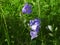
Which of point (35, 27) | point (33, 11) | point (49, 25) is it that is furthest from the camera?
point (33, 11)

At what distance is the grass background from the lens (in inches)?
77.3

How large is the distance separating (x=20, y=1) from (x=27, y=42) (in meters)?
0.47

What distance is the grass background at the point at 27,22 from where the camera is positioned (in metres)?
1.96

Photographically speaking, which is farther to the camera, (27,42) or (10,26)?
(10,26)

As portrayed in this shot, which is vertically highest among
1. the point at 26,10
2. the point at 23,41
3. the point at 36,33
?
the point at 26,10

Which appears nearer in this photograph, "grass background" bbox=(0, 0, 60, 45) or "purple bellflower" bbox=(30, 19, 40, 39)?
"purple bellflower" bbox=(30, 19, 40, 39)

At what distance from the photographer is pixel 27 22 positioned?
2.12 m

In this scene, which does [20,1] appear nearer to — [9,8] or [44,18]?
[9,8]

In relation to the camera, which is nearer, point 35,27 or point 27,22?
point 35,27

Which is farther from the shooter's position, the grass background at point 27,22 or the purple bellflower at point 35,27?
the grass background at point 27,22

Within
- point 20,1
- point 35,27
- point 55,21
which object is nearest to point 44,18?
point 55,21

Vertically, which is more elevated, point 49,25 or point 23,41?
point 49,25

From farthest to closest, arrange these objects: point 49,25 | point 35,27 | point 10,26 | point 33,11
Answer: point 10,26 → point 33,11 → point 49,25 → point 35,27

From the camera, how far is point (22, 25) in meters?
2.19
